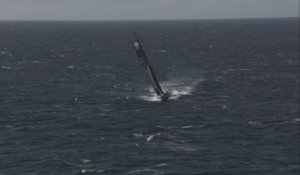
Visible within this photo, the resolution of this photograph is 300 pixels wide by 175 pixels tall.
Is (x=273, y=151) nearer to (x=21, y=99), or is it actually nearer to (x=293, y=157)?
(x=293, y=157)

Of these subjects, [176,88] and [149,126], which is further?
[176,88]

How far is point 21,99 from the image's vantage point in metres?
142

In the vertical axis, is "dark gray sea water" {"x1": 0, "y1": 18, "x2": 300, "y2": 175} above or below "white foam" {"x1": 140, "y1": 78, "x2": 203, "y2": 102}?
above

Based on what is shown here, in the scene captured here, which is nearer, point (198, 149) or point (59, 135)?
point (198, 149)

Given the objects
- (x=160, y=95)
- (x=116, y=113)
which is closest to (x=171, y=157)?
(x=116, y=113)

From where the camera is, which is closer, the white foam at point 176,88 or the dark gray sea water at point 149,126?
the dark gray sea water at point 149,126

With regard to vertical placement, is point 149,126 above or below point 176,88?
above

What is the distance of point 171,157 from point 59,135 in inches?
1077

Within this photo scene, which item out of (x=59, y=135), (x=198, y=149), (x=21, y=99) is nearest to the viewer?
(x=198, y=149)

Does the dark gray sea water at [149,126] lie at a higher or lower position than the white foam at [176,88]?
higher

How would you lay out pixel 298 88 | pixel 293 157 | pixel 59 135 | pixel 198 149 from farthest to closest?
1. pixel 298 88
2. pixel 59 135
3. pixel 198 149
4. pixel 293 157

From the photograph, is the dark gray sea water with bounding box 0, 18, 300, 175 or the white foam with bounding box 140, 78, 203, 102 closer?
the dark gray sea water with bounding box 0, 18, 300, 175

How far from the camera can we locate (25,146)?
9838 cm

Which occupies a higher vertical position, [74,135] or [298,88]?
[74,135]
